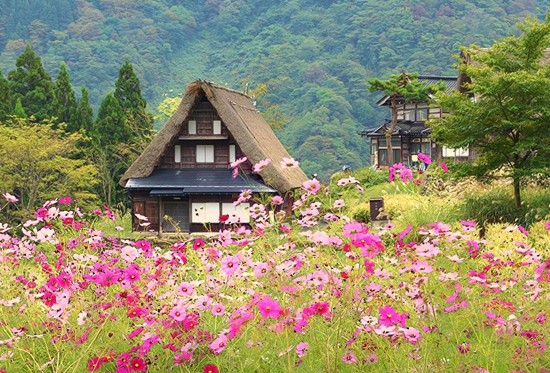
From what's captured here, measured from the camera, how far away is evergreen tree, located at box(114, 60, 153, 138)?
1457 inches

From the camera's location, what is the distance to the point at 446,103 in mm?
15156

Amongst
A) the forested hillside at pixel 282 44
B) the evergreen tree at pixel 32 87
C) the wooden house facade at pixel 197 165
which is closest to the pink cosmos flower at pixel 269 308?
the wooden house facade at pixel 197 165

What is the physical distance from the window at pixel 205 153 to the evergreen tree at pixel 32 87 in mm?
11915

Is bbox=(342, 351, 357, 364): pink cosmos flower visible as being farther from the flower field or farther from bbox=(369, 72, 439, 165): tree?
bbox=(369, 72, 439, 165): tree

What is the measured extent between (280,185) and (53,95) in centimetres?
1645

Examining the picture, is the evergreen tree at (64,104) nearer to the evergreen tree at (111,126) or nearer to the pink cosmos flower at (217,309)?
the evergreen tree at (111,126)

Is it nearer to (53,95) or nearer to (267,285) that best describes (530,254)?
(267,285)

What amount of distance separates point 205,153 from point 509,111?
14188 millimetres

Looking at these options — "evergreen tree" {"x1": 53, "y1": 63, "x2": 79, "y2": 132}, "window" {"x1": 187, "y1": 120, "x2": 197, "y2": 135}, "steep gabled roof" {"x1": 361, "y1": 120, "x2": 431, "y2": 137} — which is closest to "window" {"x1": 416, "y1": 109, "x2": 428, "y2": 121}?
"steep gabled roof" {"x1": 361, "y1": 120, "x2": 431, "y2": 137}

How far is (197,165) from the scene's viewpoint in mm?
27219

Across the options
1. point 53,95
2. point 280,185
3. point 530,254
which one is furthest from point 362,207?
point 53,95

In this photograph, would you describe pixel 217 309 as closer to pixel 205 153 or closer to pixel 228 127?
pixel 228 127

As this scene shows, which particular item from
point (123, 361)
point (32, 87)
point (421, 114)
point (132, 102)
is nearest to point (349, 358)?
point (123, 361)

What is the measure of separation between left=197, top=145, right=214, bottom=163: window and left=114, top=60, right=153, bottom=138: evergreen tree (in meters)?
9.71
